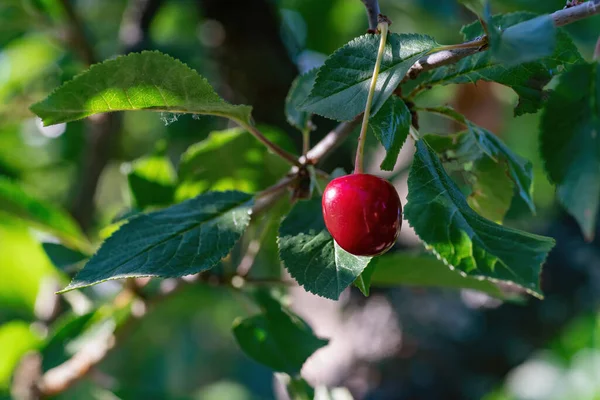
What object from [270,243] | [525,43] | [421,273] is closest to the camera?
[525,43]

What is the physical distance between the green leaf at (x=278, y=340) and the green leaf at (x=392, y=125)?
0.33 meters

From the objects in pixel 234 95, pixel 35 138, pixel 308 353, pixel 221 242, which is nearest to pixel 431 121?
pixel 234 95

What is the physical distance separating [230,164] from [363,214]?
1.71 feet

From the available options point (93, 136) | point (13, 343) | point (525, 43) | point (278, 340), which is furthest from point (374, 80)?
point (93, 136)

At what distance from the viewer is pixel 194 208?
0.67m

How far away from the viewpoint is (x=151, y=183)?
1.01m

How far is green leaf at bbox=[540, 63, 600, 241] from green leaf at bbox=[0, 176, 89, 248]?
862mm

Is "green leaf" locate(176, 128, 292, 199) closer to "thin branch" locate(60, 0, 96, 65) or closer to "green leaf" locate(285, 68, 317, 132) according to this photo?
"green leaf" locate(285, 68, 317, 132)

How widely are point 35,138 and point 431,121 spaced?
55.7 inches

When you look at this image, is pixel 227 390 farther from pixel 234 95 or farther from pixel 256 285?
pixel 256 285

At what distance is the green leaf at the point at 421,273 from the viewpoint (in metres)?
0.86

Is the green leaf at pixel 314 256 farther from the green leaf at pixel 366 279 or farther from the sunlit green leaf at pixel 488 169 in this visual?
the sunlit green leaf at pixel 488 169

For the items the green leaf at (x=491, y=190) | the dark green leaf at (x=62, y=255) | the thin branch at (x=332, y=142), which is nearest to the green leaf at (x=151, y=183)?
the dark green leaf at (x=62, y=255)

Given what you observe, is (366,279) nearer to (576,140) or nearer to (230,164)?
(576,140)
